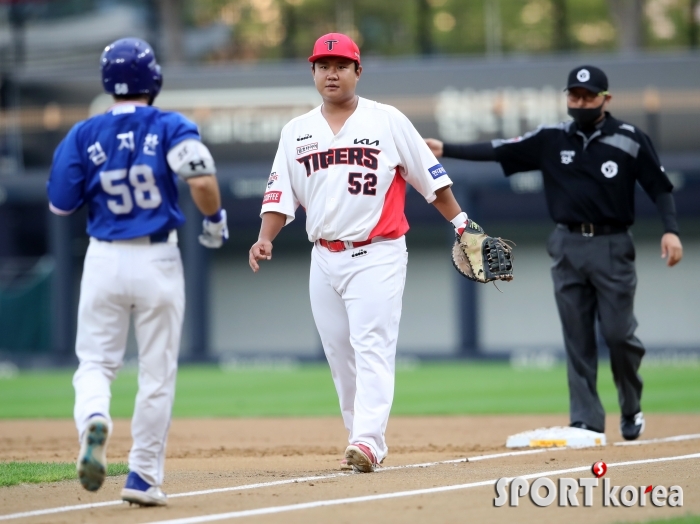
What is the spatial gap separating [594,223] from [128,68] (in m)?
3.43

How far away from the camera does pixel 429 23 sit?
20875mm

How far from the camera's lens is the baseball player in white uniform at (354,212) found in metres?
5.53

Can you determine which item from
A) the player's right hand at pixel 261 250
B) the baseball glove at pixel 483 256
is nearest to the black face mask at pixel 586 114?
the baseball glove at pixel 483 256

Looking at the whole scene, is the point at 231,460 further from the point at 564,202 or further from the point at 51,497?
the point at 564,202

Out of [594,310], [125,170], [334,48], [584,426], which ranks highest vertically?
[334,48]

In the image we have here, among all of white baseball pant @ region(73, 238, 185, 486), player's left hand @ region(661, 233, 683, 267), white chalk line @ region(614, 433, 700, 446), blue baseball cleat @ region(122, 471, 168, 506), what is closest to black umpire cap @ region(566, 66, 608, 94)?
player's left hand @ region(661, 233, 683, 267)

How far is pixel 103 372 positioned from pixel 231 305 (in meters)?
17.0

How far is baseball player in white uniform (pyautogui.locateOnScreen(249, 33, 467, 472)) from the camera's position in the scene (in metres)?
5.53

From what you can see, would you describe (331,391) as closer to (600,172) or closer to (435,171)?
(600,172)

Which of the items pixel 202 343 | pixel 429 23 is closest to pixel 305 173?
pixel 202 343

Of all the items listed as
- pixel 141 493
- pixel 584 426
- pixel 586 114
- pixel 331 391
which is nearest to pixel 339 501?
pixel 141 493

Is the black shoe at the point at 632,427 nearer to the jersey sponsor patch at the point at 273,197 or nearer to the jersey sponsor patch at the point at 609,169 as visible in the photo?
the jersey sponsor patch at the point at 609,169

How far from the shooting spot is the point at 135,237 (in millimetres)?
4551

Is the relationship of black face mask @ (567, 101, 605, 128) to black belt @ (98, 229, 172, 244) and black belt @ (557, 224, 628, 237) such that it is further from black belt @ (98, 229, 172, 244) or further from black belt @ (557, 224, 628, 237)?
black belt @ (98, 229, 172, 244)
